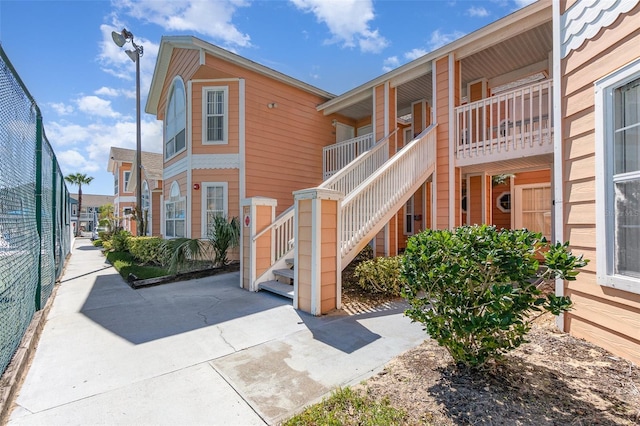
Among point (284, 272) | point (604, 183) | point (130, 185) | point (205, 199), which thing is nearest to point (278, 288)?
point (284, 272)

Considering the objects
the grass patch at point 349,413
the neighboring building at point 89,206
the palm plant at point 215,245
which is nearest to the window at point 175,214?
the palm plant at point 215,245

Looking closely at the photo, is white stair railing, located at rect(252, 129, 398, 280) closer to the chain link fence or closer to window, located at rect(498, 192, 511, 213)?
the chain link fence

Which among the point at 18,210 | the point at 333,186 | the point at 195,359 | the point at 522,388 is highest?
the point at 333,186

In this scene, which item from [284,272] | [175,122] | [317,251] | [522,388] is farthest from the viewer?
[175,122]

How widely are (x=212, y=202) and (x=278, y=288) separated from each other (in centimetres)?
476

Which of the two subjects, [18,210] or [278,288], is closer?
[18,210]

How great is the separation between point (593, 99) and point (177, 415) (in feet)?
15.2

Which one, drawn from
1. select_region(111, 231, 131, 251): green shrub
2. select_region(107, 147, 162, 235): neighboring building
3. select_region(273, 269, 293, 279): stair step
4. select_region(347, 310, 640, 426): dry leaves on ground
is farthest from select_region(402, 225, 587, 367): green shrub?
select_region(107, 147, 162, 235): neighboring building

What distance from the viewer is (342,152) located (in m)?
10.1

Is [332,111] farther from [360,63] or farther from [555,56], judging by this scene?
[555,56]

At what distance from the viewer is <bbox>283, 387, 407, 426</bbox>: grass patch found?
2061 millimetres

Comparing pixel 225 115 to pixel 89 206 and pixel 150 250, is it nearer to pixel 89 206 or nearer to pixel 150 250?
pixel 150 250

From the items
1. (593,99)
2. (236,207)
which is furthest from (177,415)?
(236,207)

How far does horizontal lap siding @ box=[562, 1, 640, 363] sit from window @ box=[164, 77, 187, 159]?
31.3ft
